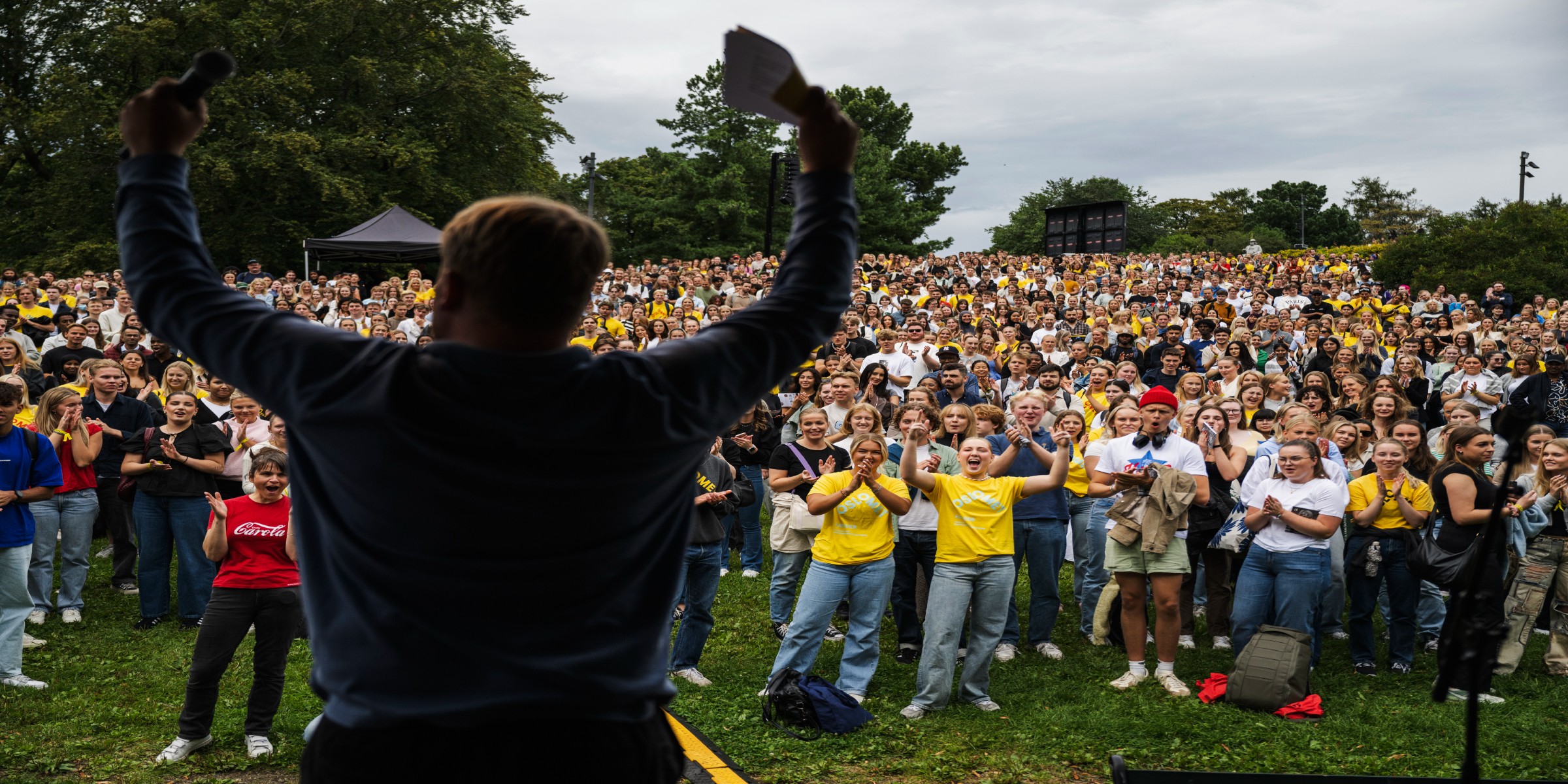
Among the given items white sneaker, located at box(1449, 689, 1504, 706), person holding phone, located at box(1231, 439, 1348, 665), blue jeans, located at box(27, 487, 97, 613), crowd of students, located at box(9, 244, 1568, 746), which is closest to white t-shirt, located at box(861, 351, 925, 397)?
crowd of students, located at box(9, 244, 1568, 746)

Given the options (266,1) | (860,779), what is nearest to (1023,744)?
(860,779)

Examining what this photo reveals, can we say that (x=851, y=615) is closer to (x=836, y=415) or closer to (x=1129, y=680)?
(x=1129, y=680)

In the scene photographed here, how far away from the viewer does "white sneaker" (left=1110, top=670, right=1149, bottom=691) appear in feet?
26.7

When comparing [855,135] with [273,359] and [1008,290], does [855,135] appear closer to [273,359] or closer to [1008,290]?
[273,359]

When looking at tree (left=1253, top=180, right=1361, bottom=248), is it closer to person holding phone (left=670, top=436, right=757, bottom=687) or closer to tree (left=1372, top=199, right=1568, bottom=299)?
tree (left=1372, top=199, right=1568, bottom=299)

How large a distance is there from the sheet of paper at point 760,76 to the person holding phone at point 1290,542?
7227mm

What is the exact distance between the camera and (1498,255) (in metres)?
31.8

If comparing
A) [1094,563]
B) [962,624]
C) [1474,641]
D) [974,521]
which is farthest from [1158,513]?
[1474,641]

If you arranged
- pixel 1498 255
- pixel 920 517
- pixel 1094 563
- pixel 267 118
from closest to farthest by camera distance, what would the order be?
1. pixel 920 517
2. pixel 1094 563
3. pixel 1498 255
4. pixel 267 118

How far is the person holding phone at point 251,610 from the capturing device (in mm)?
6449

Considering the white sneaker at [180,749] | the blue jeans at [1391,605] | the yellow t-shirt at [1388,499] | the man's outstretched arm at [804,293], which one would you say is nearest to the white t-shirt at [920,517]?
the yellow t-shirt at [1388,499]

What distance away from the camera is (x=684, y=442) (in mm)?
1704

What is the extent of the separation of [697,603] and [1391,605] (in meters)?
5.10

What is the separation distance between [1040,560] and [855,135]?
7583 millimetres
